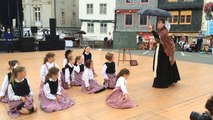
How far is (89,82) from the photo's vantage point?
6523mm

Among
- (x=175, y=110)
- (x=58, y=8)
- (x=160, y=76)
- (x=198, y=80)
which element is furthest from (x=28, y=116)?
(x=58, y=8)

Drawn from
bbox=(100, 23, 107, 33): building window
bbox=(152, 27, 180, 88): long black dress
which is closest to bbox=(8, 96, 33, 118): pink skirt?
bbox=(152, 27, 180, 88): long black dress

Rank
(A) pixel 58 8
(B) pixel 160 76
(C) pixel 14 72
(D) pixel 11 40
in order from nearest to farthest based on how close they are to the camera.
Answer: (C) pixel 14 72 < (B) pixel 160 76 < (D) pixel 11 40 < (A) pixel 58 8

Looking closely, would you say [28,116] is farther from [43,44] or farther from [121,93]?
[43,44]

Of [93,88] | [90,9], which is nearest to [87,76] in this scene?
[93,88]

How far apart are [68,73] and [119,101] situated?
1.91 m

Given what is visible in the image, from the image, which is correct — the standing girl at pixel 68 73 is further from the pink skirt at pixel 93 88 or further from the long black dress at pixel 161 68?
the long black dress at pixel 161 68

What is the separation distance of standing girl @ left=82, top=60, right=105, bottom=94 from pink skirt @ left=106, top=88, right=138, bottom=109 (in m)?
0.94

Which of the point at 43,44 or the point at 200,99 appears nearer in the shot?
the point at 200,99

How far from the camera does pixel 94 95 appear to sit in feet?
20.5

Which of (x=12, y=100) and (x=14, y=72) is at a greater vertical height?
(x=14, y=72)

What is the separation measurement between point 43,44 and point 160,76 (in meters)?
11.3

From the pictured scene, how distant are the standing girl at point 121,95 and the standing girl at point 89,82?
1.01m

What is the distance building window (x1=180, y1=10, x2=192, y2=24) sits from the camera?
27281 mm
